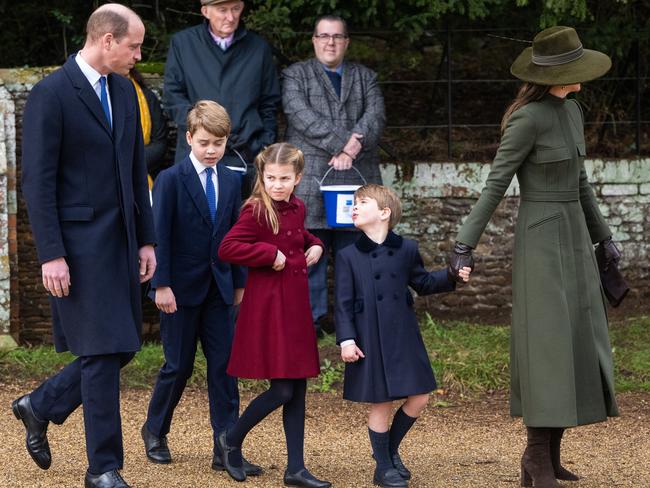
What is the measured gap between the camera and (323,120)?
7988 millimetres

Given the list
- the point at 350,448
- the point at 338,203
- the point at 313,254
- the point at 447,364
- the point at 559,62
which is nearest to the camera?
the point at 559,62

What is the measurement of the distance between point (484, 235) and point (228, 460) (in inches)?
174

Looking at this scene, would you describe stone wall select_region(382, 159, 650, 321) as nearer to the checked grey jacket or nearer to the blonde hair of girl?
the checked grey jacket

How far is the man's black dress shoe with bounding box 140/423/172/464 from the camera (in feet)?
18.9

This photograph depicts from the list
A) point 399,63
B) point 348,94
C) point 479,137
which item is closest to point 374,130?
point 348,94

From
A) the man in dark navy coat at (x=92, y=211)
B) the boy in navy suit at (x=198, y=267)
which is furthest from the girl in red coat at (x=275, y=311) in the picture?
the man in dark navy coat at (x=92, y=211)

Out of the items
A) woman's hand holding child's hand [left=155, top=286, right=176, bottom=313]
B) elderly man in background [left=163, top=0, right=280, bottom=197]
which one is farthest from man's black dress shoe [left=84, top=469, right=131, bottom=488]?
elderly man in background [left=163, top=0, right=280, bottom=197]

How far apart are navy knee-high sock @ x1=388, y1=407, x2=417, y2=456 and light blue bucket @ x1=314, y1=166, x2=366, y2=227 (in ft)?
8.45

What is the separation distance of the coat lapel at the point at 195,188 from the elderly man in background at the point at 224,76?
2101 mm

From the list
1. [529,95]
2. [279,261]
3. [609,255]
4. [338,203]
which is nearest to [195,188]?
[279,261]

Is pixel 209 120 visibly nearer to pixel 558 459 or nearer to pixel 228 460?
pixel 228 460

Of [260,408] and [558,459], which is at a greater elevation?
[260,408]

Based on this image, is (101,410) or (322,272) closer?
(101,410)

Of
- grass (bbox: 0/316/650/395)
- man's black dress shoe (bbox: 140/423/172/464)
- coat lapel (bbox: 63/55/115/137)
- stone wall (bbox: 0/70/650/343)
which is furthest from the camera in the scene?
stone wall (bbox: 0/70/650/343)
